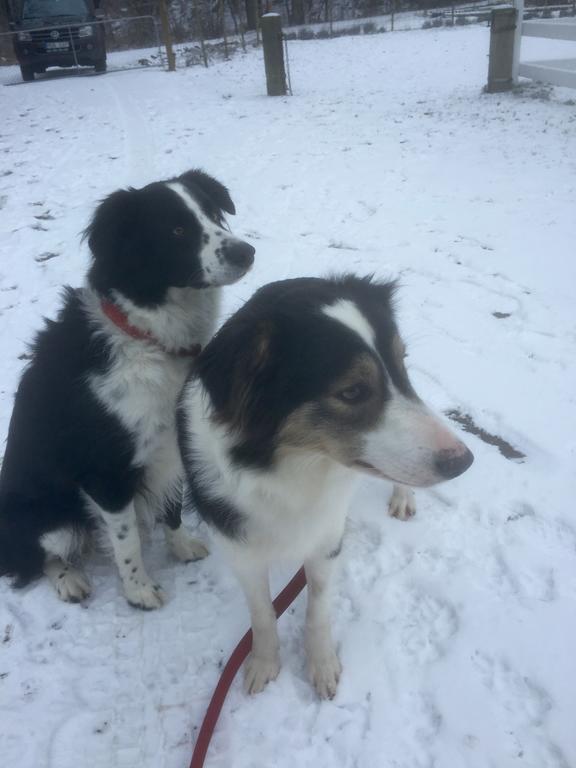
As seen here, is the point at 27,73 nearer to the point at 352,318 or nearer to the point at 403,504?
the point at 403,504

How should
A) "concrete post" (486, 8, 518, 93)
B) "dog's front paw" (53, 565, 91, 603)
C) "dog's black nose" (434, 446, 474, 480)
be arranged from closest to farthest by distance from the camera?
1. "dog's black nose" (434, 446, 474, 480)
2. "dog's front paw" (53, 565, 91, 603)
3. "concrete post" (486, 8, 518, 93)

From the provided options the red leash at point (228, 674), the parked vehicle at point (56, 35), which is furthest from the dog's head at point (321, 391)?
the parked vehicle at point (56, 35)

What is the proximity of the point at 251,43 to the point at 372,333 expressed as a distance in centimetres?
2277

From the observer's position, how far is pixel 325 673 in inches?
89.5

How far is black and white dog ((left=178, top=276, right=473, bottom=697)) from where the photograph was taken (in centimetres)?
174

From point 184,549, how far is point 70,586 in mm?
542

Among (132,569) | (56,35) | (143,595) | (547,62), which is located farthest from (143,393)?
(56,35)

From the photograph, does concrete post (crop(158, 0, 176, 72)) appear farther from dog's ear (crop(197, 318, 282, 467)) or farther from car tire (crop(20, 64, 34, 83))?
dog's ear (crop(197, 318, 282, 467))

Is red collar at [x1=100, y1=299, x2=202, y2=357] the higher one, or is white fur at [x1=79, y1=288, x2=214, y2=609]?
red collar at [x1=100, y1=299, x2=202, y2=357]

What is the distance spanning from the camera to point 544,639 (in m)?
2.27

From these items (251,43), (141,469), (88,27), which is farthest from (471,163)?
(251,43)

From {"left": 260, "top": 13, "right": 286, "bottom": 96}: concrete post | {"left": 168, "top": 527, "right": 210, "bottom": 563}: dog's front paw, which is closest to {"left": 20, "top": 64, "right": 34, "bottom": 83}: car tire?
{"left": 260, "top": 13, "right": 286, "bottom": 96}: concrete post

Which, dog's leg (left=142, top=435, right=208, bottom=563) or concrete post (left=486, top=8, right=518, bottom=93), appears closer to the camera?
dog's leg (left=142, top=435, right=208, bottom=563)

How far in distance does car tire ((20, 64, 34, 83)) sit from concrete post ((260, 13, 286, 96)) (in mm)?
8425
